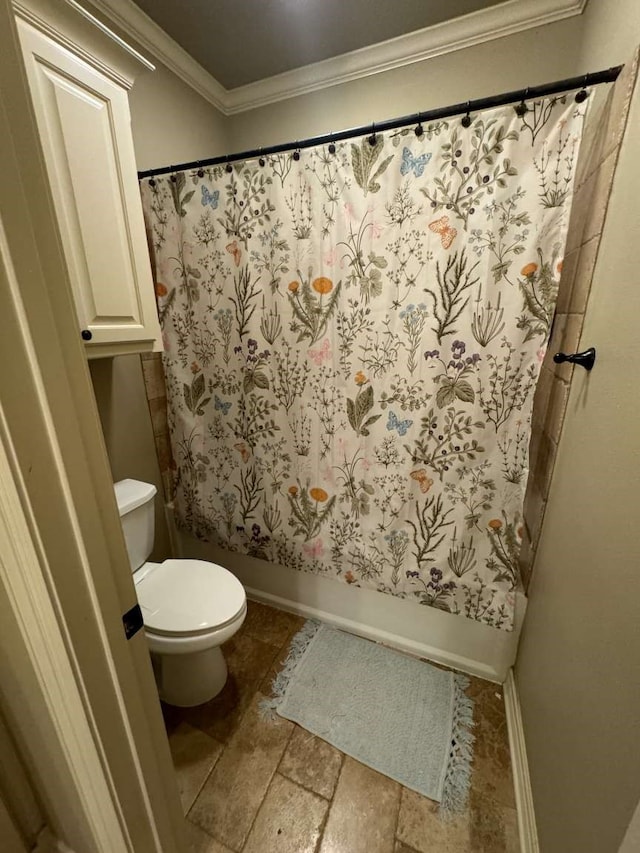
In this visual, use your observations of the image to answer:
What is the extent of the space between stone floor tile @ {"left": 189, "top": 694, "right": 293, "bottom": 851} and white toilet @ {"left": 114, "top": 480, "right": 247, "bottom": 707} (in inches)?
8.1

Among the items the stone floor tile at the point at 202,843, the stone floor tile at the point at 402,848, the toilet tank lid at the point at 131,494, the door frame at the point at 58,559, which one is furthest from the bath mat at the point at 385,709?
the toilet tank lid at the point at 131,494

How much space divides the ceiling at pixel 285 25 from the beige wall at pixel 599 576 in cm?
66

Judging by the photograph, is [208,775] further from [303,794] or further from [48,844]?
[48,844]

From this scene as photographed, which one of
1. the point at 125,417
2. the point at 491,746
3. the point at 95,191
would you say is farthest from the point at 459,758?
the point at 95,191

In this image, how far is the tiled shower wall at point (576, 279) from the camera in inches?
33.8

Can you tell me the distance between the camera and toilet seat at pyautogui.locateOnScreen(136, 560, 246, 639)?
1.13m

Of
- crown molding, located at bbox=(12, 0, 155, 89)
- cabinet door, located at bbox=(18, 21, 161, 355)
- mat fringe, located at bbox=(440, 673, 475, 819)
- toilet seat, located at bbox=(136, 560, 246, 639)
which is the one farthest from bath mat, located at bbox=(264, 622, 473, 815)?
crown molding, located at bbox=(12, 0, 155, 89)

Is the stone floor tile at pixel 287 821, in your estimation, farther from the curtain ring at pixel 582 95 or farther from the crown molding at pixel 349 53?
the crown molding at pixel 349 53

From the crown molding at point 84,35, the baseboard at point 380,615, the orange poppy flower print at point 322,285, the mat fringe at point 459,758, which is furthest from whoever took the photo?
the baseboard at point 380,615

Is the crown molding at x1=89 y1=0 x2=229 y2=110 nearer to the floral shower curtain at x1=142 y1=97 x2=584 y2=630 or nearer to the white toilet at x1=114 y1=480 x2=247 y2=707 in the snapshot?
the floral shower curtain at x1=142 y1=97 x2=584 y2=630

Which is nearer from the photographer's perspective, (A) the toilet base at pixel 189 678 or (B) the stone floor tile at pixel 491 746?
(B) the stone floor tile at pixel 491 746

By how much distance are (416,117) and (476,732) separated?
2.01m

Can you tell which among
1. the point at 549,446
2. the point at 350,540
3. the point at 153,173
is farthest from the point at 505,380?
the point at 153,173

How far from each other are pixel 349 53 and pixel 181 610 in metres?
2.36
